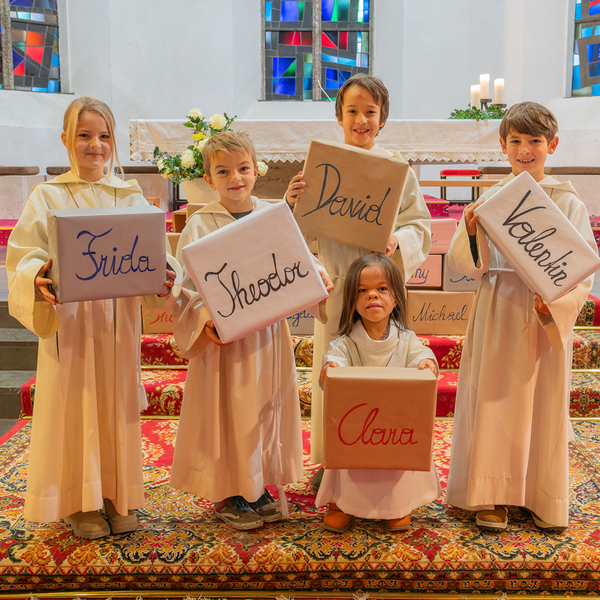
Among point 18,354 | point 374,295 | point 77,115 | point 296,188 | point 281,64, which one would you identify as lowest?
point 18,354

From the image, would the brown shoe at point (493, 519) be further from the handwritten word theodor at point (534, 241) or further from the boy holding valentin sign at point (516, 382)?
the handwritten word theodor at point (534, 241)

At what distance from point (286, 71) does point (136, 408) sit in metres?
8.02

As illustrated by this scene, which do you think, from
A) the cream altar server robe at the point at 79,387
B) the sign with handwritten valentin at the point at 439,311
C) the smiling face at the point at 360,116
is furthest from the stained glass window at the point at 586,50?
the cream altar server robe at the point at 79,387

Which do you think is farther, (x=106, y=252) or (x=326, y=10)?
(x=326, y=10)

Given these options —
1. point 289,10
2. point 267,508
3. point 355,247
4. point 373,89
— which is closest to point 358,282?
point 355,247

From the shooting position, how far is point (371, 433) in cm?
219

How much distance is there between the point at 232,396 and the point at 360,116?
3.95ft

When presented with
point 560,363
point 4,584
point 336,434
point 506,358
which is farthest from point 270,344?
point 4,584

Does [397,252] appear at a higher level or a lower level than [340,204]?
lower

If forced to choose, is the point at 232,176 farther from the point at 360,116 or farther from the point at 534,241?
the point at 534,241

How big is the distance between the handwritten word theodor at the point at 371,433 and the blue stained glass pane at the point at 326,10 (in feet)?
28.3

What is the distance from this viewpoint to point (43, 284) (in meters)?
2.15

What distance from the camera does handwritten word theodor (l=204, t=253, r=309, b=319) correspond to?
6.97ft

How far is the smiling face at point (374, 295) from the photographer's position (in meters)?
2.32
